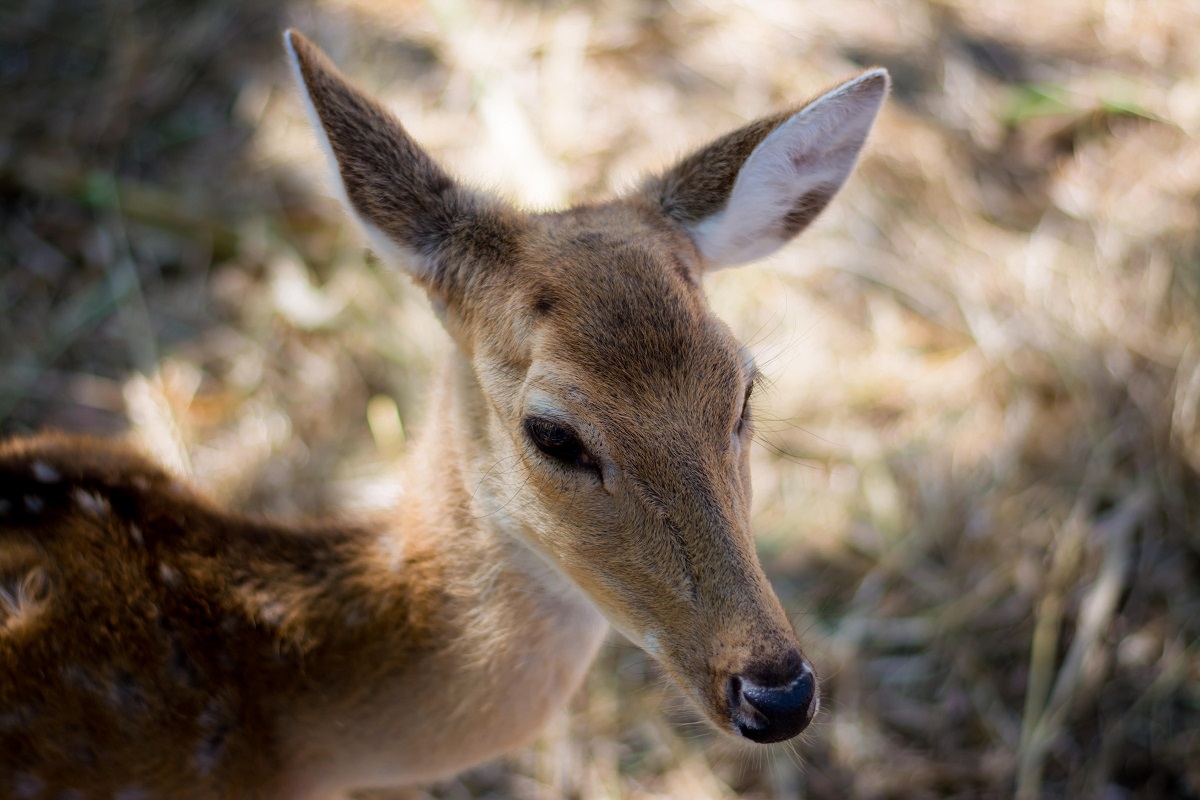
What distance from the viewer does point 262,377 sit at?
4.50 m

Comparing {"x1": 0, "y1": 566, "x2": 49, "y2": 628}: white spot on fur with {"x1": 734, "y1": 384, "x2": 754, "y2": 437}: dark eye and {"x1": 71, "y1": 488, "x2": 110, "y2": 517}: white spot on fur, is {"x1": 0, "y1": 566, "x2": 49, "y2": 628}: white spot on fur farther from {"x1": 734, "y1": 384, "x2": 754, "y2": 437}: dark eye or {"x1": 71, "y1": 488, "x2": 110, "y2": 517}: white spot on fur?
{"x1": 734, "y1": 384, "x2": 754, "y2": 437}: dark eye

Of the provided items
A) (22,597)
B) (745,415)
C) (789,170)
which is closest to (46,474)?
(22,597)

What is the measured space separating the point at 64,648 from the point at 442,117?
3469 millimetres

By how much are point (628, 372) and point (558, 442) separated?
21 cm

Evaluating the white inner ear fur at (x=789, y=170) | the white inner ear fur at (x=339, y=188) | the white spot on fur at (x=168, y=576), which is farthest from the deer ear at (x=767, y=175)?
the white spot on fur at (x=168, y=576)

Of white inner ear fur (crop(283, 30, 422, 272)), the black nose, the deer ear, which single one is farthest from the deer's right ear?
the black nose

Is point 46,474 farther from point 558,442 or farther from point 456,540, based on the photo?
point 558,442

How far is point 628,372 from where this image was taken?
84.8 inches

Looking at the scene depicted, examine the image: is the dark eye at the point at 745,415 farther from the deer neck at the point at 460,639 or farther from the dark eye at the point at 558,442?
the deer neck at the point at 460,639

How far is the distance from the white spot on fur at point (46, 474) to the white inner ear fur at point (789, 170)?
1714 millimetres

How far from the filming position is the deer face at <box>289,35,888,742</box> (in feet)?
6.82

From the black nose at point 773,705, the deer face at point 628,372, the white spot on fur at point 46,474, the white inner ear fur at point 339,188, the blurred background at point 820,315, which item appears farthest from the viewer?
the blurred background at point 820,315

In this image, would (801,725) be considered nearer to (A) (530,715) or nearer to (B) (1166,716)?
(A) (530,715)

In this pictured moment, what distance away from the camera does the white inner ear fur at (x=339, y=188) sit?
2346mm
